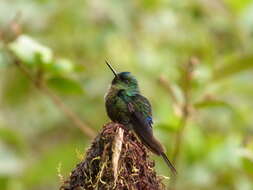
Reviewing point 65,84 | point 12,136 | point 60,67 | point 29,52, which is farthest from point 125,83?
point 12,136

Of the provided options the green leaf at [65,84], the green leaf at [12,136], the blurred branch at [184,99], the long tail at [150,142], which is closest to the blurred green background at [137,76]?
the green leaf at [12,136]

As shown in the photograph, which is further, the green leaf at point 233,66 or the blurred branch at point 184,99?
the green leaf at point 233,66

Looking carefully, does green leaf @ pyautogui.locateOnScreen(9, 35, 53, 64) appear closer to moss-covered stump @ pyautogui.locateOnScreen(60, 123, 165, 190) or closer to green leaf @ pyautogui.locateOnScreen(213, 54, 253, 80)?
moss-covered stump @ pyautogui.locateOnScreen(60, 123, 165, 190)

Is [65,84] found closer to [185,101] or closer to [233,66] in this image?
[185,101]

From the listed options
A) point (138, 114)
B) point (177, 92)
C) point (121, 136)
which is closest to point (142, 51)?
point (177, 92)

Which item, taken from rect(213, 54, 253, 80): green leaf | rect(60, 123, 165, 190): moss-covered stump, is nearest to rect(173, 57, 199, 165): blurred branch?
rect(213, 54, 253, 80): green leaf

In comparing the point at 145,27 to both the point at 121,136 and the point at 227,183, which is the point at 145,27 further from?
the point at 121,136

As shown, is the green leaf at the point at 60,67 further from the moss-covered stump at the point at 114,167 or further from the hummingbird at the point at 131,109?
the moss-covered stump at the point at 114,167
